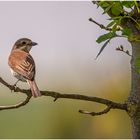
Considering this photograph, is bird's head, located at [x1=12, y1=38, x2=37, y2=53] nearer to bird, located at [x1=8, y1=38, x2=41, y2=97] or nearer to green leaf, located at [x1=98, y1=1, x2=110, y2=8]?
bird, located at [x1=8, y1=38, x2=41, y2=97]

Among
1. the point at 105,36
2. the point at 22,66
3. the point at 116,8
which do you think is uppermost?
the point at 116,8

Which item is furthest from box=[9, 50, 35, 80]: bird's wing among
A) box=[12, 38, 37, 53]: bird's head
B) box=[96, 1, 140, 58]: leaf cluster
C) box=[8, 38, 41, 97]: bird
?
box=[96, 1, 140, 58]: leaf cluster

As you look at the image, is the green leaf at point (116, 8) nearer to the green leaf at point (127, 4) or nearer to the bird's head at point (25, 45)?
the green leaf at point (127, 4)

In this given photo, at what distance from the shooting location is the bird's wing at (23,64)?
652cm

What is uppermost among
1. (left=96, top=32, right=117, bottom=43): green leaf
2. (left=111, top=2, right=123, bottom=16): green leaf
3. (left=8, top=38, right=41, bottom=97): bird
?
(left=111, top=2, right=123, bottom=16): green leaf

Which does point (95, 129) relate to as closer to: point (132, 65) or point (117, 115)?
point (117, 115)

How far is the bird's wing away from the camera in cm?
652

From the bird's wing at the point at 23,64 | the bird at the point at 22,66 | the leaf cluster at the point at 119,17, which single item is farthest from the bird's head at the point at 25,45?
the leaf cluster at the point at 119,17

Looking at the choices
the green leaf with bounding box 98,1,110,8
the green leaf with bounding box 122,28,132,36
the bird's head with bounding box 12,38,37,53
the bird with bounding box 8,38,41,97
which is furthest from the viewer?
the bird's head with bounding box 12,38,37,53

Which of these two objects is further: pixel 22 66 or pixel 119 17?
pixel 22 66

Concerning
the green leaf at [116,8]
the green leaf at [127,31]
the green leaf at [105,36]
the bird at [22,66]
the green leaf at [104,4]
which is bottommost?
the bird at [22,66]

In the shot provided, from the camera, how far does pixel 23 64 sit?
677 centimetres

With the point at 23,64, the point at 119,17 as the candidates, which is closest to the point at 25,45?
the point at 23,64

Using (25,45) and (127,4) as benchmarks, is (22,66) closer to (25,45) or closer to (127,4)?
(25,45)
